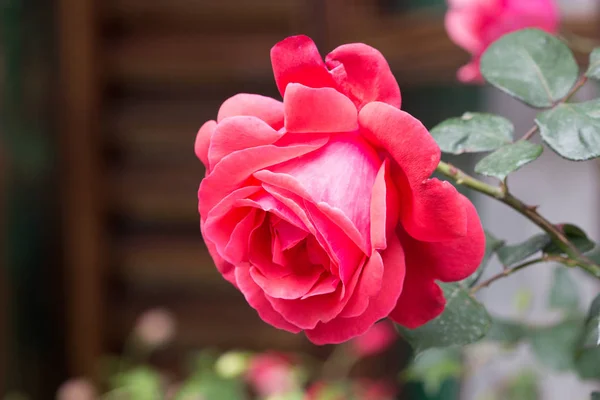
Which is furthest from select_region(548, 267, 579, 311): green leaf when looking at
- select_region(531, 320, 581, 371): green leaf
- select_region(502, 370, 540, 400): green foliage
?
select_region(502, 370, 540, 400): green foliage

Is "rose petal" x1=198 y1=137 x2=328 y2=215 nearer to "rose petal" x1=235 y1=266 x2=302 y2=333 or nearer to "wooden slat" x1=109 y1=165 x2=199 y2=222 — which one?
"rose petal" x1=235 y1=266 x2=302 y2=333

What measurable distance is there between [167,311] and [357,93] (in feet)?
5.04

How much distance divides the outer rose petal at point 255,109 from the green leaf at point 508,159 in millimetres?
105

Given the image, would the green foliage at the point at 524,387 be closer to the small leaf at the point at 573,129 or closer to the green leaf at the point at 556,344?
the green leaf at the point at 556,344

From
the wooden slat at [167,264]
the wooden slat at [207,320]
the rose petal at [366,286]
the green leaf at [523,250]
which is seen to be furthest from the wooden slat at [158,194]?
the rose petal at [366,286]

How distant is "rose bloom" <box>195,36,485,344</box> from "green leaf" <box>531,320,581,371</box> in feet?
1.21

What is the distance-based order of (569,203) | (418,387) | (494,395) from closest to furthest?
(494,395), (569,203), (418,387)

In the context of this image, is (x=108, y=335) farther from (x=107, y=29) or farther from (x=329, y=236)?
(x=329, y=236)

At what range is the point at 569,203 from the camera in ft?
4.61

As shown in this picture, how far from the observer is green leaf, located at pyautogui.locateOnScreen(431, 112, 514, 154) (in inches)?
14.4

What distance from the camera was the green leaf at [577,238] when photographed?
36 centimetres

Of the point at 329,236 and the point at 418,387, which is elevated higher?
the point at 329,236

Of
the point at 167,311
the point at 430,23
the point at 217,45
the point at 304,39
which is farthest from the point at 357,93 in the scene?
the point at 167,311

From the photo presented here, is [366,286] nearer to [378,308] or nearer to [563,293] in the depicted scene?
[378,308]
